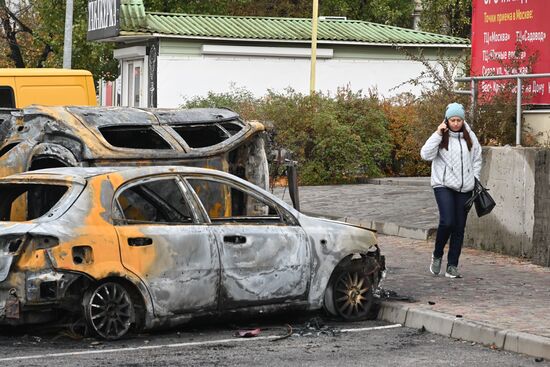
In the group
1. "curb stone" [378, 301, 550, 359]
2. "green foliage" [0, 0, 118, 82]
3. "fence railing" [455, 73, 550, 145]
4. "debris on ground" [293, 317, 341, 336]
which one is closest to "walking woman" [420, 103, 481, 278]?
"fence railing" [455, 73, 550, 145]

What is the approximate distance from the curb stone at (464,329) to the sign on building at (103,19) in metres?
→ 25.6

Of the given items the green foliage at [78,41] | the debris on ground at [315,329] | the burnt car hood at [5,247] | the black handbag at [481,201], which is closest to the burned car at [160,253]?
the burnt car hood at [5,247]

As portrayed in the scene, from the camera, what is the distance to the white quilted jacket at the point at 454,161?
13.8 meters

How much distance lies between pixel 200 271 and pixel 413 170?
60.4 feet

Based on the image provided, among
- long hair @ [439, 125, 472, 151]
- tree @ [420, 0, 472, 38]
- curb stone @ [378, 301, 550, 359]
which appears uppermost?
tree @ [420, 0, 472, 38]

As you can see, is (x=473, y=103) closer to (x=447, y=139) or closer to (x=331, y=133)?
(x=447, y=139)

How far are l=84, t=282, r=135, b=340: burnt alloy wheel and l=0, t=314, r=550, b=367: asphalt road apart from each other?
0.35 ft

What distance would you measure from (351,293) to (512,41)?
681 cm

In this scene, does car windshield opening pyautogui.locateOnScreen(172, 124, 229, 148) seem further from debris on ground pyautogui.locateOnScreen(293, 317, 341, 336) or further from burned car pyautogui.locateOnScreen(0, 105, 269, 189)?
debris on ground pyautogui.locateOnScreen(293, 317, 341, 336)

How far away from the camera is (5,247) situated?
9.98 meters

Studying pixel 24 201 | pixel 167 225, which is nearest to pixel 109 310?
pixel 167 225

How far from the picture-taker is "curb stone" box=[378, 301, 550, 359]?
9.91 metres

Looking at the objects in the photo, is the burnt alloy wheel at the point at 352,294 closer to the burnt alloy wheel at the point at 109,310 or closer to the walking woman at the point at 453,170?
the burnt alloy wheel at the point at 109,310

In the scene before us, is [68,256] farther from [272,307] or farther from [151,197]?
[272,307]
